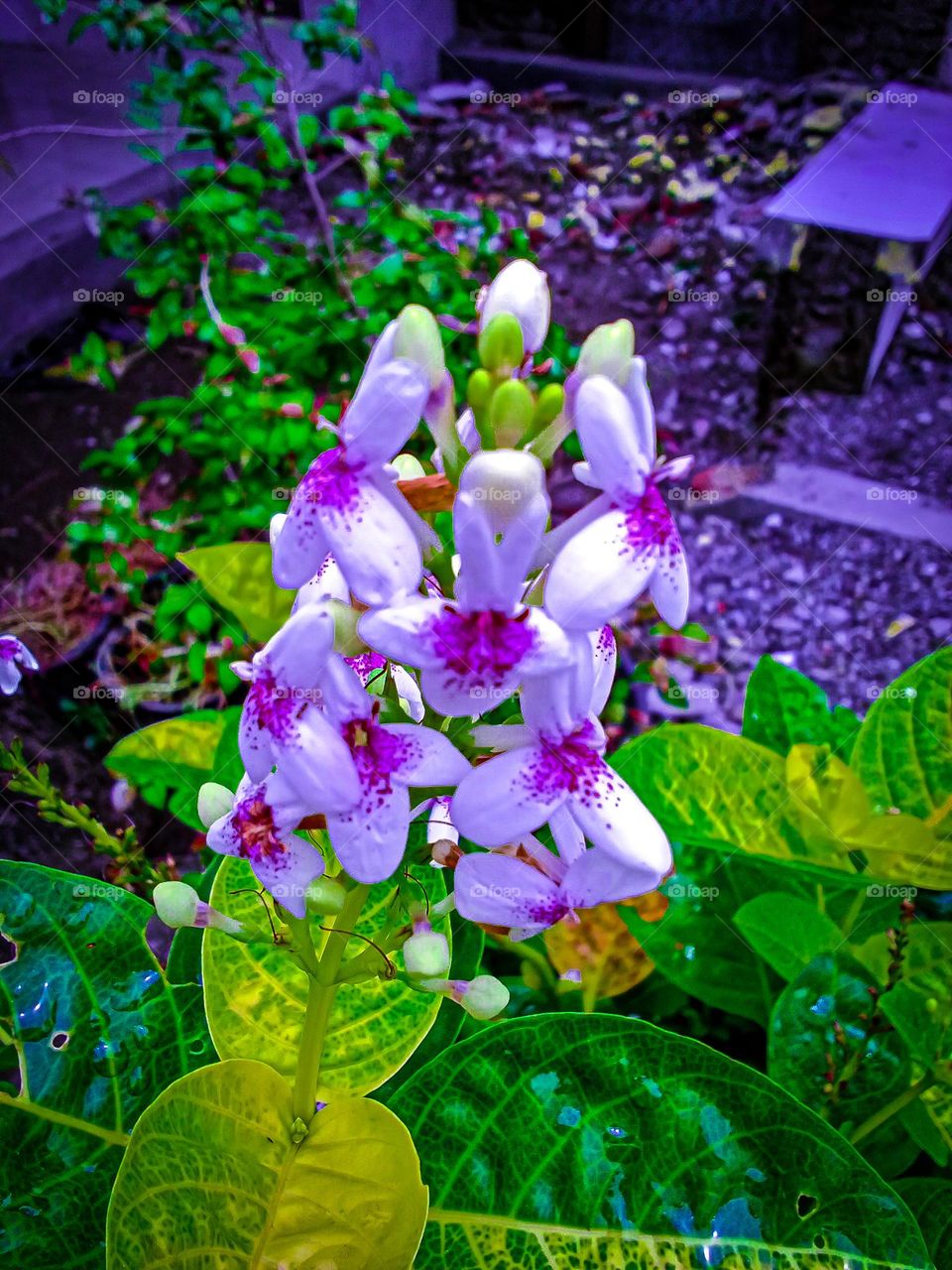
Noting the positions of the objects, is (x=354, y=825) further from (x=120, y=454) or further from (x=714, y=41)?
(x=714, y=41)

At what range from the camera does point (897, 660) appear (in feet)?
7.34

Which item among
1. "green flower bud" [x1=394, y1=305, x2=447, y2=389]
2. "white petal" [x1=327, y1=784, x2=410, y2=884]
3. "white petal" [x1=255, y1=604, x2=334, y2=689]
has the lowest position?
"white petal" [x1=327, y1=784, x2=410, y2=884]

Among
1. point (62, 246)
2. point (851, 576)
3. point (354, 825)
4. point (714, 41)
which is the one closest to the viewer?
point (354, 825)

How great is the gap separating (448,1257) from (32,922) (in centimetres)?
41

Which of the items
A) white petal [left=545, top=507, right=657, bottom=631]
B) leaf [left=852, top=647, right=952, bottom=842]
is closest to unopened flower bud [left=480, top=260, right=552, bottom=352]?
white petal [left=545, top=507, right=657, bottom=631]

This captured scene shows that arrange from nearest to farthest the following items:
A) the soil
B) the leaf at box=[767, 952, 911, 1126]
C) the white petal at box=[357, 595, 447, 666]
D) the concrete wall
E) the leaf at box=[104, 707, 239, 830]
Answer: the white petal at box=[357, 595, 447, 666] < the leaf at box=[767, 952, 911, 1126] < the leaf at box=[104, 707, 239, 830] < the soil < the concrete wall

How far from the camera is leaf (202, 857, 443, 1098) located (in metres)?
0.84

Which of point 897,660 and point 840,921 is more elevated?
point 840,921

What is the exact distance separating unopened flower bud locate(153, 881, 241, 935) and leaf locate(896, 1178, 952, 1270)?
2.02 ft

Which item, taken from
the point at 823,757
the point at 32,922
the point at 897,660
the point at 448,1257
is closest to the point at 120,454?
the point at 32,922

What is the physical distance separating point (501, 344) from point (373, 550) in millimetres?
133

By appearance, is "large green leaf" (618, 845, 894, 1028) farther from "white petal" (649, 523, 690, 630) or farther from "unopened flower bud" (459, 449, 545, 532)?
"unopened flower bud" (459, 449, 545, 532)

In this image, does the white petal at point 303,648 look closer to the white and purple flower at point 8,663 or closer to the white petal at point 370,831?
the white petal at point 370,831

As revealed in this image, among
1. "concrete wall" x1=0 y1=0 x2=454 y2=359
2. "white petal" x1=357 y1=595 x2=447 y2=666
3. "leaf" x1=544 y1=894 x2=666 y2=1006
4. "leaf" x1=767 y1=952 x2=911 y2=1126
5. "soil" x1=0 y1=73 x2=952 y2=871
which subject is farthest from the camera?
"concrete wall" x1=0 y1=0 x2=454 y2=359
